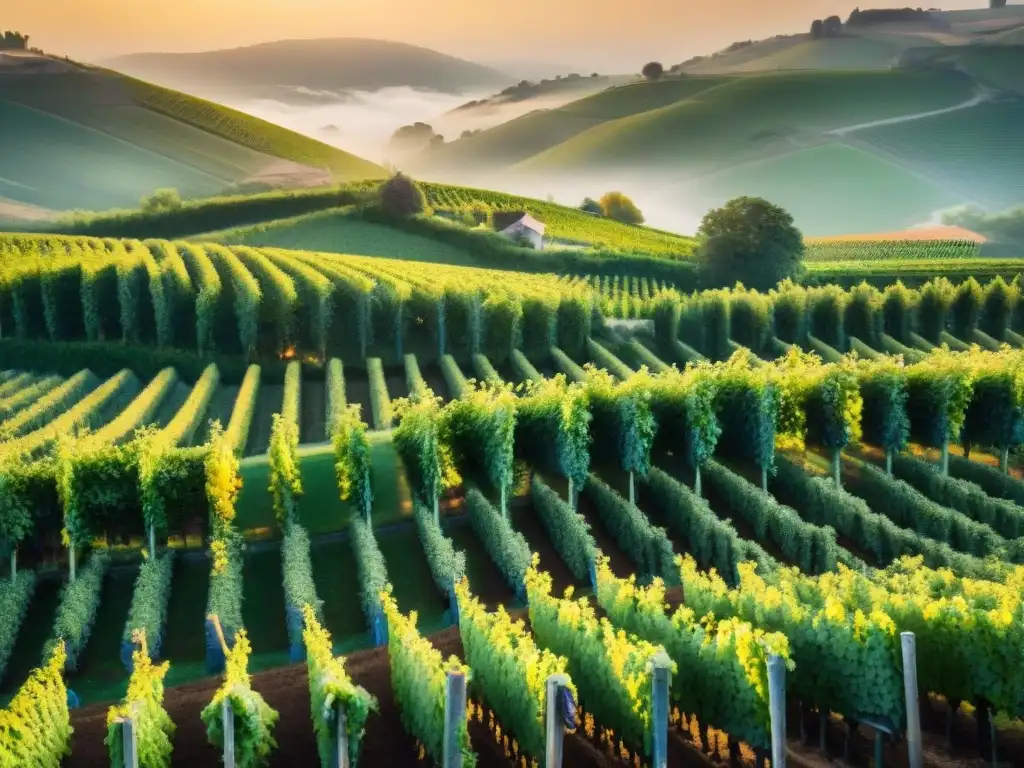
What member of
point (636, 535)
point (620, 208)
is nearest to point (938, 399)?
point (636, 535)

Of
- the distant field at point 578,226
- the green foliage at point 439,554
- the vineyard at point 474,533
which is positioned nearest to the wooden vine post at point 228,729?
the vineyard at point 474,533

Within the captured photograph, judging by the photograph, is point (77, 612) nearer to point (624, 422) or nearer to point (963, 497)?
point (624, 422)

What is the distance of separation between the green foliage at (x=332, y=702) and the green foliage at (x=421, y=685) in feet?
3.14

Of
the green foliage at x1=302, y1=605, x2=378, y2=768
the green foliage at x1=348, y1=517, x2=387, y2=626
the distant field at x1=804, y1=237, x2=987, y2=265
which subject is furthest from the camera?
the distant field at x1=804, y1=237, x2=987, y2=265

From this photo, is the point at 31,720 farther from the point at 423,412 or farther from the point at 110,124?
the point at 110,124

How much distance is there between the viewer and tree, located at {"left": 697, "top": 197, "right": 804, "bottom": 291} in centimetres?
7144

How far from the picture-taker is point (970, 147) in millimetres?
111562

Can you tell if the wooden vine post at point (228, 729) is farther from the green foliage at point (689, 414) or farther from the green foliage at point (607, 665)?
the green foliage at point (689, 414)

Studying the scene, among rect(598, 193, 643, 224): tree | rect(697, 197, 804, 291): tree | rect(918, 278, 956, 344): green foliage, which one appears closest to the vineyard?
rect(918, 278, 956, 344): green foliage

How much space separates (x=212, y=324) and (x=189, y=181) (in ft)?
160

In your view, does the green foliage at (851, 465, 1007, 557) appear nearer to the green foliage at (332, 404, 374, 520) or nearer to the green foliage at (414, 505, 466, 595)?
the green foliage at (414, 505, 466, 595)

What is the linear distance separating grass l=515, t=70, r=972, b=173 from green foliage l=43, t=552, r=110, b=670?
322ft

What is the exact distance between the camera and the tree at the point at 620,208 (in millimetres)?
106213

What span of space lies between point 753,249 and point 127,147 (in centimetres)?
6099
